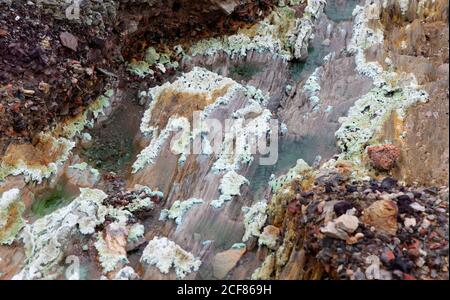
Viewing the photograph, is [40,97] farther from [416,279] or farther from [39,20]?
[416,279]

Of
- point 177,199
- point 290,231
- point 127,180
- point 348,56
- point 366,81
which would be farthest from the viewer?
point 348,56

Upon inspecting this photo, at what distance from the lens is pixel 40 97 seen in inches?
400

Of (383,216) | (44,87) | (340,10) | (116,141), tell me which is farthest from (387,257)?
(340,10)

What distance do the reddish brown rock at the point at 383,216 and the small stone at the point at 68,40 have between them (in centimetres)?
755

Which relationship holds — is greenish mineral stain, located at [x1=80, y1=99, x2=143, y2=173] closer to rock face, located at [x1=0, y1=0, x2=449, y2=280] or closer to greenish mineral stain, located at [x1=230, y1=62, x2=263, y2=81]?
rock face, located at [x1=0, y1=0, x2=449, y2=280]

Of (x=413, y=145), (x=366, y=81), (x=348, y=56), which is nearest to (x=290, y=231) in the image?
(x=413, y=145)

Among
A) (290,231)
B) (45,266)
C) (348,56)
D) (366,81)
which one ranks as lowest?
(45,266)

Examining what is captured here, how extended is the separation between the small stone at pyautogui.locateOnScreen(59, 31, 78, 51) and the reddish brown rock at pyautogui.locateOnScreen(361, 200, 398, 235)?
755cm

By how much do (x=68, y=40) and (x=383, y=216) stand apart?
311 inches

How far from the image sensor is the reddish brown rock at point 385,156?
8266 millimetres

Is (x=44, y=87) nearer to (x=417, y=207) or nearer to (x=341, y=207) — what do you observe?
(x=341, y=207)

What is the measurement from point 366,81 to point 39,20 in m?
7.61
